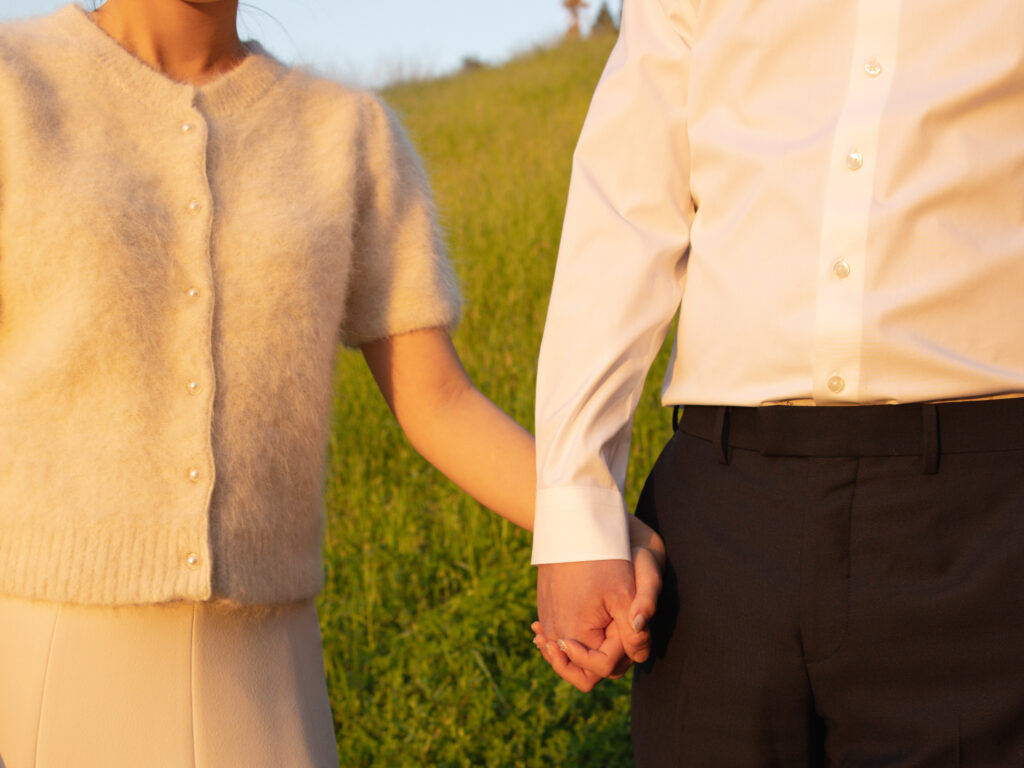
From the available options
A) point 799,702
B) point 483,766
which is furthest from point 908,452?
point 483,766

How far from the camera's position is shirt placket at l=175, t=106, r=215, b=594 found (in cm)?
153

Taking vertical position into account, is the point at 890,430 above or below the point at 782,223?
below

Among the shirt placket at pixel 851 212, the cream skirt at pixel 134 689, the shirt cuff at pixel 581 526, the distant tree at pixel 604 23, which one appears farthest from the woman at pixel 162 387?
the distant tree at pixel 604 23

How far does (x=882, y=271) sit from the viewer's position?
1.50 meters

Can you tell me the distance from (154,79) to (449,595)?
132 inches

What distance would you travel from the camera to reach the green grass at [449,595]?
380 cm

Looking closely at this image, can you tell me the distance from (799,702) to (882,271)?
0.60 metres

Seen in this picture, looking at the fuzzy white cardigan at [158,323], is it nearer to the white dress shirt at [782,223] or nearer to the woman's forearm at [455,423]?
the woman's forearm at [455,423]

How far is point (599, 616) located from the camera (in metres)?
1.62

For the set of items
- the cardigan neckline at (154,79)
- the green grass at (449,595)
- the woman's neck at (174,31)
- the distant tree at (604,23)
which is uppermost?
the distant tree at (604,23)

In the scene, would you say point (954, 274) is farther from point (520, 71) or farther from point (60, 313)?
point (520, 71)

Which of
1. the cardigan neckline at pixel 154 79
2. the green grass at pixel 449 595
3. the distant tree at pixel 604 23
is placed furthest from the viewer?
the distant tree at pixel 604 23

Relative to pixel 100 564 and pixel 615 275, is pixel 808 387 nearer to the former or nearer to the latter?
pixel 615 275

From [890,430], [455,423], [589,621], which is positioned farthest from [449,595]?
[890,430]
